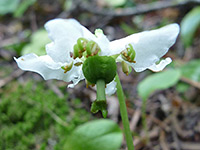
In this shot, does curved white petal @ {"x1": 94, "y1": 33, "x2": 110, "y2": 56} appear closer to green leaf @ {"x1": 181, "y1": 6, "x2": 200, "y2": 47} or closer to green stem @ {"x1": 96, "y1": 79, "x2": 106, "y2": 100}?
green stem @ {"x1": 96, "y1": 79, "x2": 106, "y2": 100}

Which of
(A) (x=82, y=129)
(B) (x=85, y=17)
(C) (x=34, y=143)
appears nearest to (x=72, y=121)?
(C) (x=34, y=143)

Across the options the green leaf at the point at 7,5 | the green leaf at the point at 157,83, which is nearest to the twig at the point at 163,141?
the green leaf at the point at 157,83

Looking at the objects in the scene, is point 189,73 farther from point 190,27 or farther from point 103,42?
point 103,42

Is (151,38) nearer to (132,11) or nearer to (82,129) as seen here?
(82,129)

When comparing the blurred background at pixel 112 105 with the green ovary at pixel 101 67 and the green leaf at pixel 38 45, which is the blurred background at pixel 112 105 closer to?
the green leaf at pixel 38 45

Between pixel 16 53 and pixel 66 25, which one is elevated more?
pixel 16 53

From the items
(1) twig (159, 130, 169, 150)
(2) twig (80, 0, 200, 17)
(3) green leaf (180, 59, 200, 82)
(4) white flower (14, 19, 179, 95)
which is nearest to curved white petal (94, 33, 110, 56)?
(4) white flower (14, 19, 179, 95)

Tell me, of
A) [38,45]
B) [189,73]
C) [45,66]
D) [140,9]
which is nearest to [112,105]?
[189,73]
